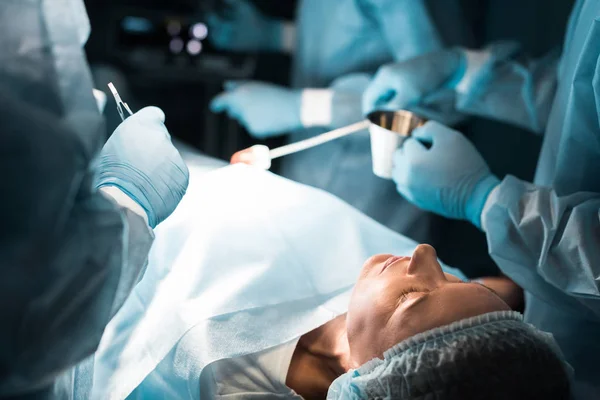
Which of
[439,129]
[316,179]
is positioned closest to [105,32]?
[316,179]

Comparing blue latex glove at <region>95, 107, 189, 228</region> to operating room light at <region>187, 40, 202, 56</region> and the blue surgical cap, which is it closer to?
the blue surgical cap

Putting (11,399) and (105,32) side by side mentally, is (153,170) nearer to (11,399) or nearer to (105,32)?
(11,399)

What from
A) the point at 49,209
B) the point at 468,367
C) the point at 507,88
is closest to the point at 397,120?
the point at 507,88

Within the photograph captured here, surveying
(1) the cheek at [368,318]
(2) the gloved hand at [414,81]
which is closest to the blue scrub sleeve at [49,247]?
(1) the cheek at [368,318]

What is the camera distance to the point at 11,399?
35.0 inches

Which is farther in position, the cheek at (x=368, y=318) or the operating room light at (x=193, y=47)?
the operating room light at (x=193, y=47)

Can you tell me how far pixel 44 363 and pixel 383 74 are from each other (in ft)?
5.31

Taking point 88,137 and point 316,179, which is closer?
point 88,137

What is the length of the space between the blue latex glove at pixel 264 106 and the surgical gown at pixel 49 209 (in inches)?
61.3

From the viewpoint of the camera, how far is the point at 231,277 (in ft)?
4.94

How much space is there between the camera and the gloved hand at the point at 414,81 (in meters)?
2.11

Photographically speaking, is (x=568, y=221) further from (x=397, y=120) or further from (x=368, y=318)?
(x=397, y=120)

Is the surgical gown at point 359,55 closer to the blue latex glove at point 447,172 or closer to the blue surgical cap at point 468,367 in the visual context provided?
the blue latex glove at point 447,172

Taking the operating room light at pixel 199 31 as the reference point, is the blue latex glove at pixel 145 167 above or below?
above
